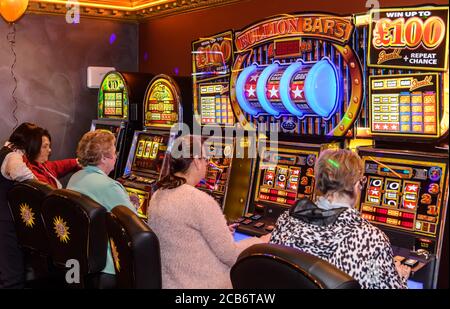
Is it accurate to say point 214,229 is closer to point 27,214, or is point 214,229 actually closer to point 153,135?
point 27,214

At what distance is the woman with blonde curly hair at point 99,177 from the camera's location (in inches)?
135

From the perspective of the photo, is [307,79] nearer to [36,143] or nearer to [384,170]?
Answer: [384,170]

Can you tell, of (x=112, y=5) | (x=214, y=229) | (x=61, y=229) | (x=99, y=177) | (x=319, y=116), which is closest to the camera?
(x=214, y=229)

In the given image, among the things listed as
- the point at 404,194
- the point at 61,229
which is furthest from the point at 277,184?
the point at 61,229

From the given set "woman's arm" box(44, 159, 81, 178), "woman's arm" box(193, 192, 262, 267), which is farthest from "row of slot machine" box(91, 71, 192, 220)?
"woman's arm" box(193, 192, 262, 267)

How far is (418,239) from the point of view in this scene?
9.46 feet

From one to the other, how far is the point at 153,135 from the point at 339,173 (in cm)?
304

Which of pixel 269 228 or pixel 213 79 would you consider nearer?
pixel 269 228

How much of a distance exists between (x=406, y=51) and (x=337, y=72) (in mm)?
598

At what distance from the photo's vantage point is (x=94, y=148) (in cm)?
358

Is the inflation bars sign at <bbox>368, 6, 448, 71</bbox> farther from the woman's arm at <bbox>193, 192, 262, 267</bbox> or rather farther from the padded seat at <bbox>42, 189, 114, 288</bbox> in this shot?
the padded seat at <bbox>42, 189, 114, 288</bbox>

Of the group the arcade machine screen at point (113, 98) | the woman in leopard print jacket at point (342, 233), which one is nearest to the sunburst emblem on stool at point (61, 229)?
the woman in leopard print jacket at point (342, 233)

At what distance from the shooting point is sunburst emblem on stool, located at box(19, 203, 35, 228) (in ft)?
12.1
